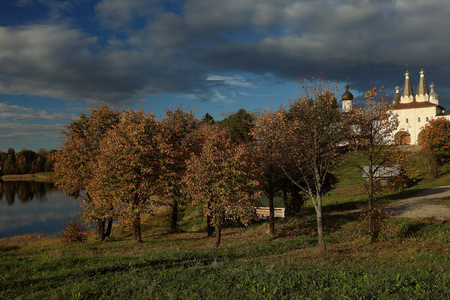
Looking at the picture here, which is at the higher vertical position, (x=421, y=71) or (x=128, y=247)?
(x=421, y=71)

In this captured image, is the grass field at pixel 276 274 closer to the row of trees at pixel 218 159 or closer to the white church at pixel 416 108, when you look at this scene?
the row of trees at pixel 218 159

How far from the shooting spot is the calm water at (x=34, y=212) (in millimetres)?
39562

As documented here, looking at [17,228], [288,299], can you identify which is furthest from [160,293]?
[17,228]

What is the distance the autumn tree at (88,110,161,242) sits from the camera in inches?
846

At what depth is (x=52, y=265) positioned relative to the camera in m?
13.0

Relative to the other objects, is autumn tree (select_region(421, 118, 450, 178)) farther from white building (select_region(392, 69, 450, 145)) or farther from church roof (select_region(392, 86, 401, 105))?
church roof (select_region(392, 86, 401, 105))

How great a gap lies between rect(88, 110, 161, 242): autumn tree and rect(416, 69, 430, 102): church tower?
116m

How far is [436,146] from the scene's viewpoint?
4669 cm

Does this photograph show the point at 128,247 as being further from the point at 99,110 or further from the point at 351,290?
the point at 351,290

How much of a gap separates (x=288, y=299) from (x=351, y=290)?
1.83 meters

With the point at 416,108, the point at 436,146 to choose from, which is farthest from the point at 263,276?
the point at 416,108

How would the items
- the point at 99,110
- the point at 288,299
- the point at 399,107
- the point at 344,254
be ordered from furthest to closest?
the point at 399,107 < the point at 99,110 < the point at 344,254 < the point at 288,299

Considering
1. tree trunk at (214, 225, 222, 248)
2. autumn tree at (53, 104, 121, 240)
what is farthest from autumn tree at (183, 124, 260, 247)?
autumn tree at (53, 104, 121, 240)

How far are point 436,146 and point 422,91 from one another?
73.8m
